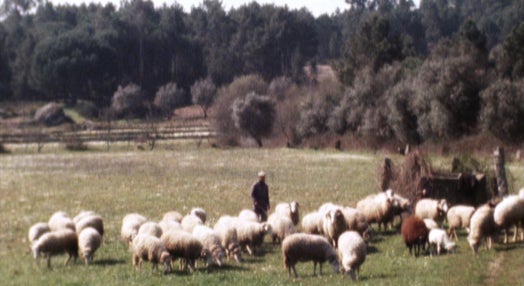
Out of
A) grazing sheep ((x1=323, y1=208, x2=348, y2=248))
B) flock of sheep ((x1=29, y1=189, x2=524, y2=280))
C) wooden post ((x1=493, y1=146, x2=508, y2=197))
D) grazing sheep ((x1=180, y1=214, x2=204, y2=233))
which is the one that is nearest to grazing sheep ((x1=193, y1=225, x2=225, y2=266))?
flock of sheep ((x1=29, y1=189, x2=524, y2=280))

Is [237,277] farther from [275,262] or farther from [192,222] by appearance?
[192,222]

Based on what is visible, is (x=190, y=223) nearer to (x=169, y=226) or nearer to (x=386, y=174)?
(x=169, y=226)

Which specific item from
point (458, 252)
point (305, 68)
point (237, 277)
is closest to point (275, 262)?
point (237, 277)

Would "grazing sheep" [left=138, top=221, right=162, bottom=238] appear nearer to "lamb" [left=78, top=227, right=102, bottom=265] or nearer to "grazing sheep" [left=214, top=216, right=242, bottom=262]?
"lamb" [left=78, top=227, right=102, bottom=265]

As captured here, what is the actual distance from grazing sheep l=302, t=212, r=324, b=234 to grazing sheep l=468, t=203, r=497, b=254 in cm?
454

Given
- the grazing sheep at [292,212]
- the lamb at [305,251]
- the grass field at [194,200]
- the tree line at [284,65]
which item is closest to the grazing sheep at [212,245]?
the grass field at [194,200]

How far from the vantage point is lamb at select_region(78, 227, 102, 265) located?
20422mm

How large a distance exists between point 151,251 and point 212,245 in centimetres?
189

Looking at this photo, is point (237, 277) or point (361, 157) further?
point (361, 157)

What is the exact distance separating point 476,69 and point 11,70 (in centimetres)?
6930

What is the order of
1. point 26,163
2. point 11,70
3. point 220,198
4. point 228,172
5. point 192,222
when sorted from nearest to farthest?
point 192,222 → point 220,198 → point 228,172 → point 26,163 → point 11,70

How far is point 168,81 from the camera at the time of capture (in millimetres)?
120000

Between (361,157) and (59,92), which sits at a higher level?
(59,92)

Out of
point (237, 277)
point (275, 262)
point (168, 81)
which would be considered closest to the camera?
point (237, 277)
